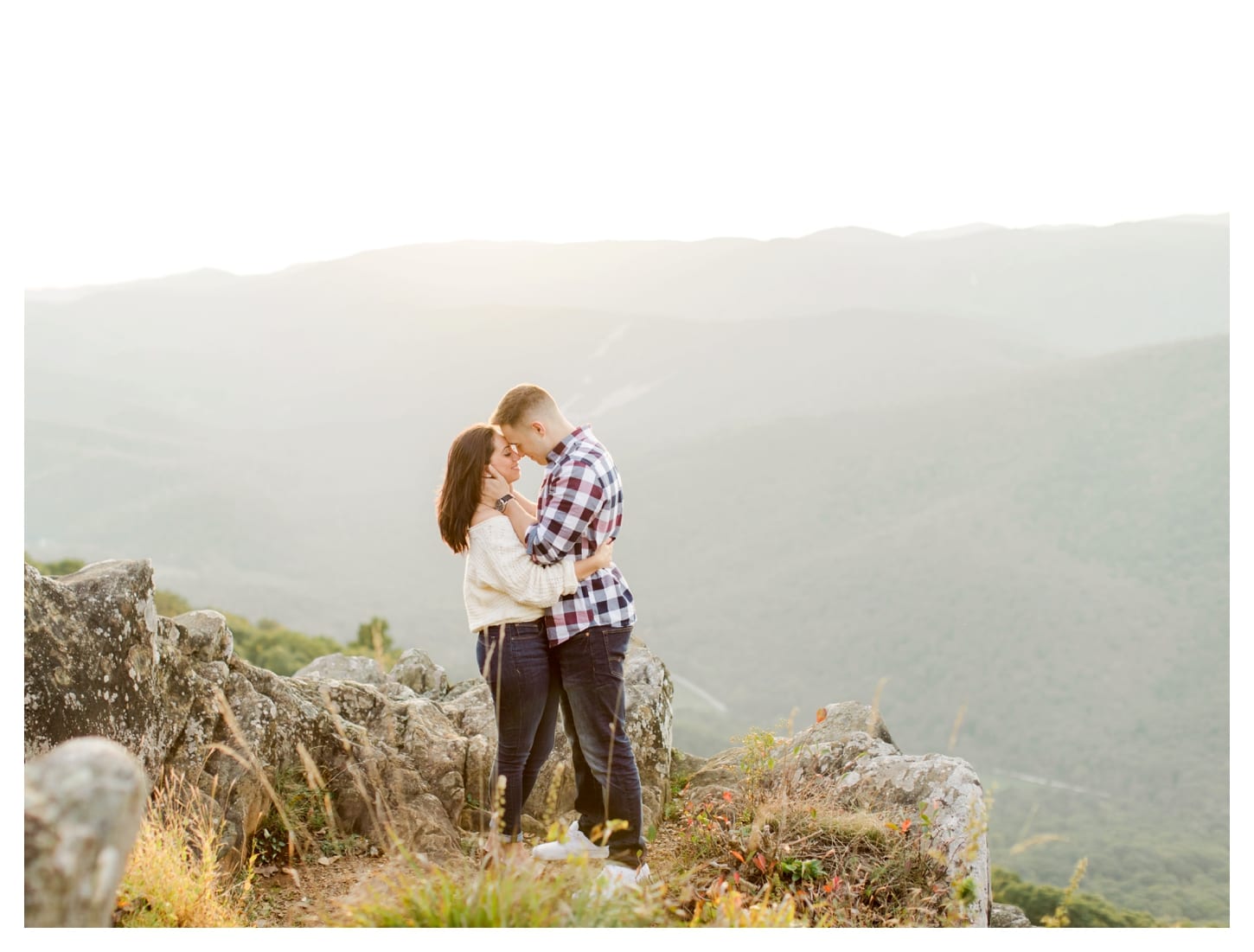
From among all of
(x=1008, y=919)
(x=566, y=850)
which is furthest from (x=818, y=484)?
(x=566, y=850)

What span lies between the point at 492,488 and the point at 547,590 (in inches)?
22.2

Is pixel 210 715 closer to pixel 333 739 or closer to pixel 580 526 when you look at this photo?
pixel 333 739

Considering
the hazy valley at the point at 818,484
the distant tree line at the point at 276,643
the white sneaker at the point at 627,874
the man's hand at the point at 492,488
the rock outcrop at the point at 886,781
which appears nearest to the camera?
the white sneaker at the point at 627,874

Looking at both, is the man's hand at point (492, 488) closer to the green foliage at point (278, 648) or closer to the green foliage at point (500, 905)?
the green foliage at point (500, 905)

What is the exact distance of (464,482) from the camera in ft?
14.2

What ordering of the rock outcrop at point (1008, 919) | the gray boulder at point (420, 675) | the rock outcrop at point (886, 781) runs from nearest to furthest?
the rock outcrop at point (886, 781), the rock outcrop at point (1008, 919), the gray boulder at point (420, 675)

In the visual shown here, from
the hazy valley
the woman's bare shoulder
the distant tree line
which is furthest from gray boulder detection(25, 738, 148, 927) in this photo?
the distant tree line

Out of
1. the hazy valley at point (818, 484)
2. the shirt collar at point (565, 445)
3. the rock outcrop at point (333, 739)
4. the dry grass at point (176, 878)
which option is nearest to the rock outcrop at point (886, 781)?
the rock outcrop at point (333, 739)

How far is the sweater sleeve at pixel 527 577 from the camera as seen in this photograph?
4.14 meters

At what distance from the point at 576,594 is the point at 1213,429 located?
322 ft

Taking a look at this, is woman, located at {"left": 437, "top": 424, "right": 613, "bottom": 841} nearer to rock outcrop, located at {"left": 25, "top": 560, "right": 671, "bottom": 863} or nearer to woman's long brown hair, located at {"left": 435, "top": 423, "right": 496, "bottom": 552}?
woman's long brown hair, located at {"left": 435, "top": 423, "right": 496, "bottom": 552}

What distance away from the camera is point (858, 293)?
17538cm

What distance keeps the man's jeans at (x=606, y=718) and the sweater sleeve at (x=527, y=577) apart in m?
0.26

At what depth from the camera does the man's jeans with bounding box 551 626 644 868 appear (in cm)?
427
